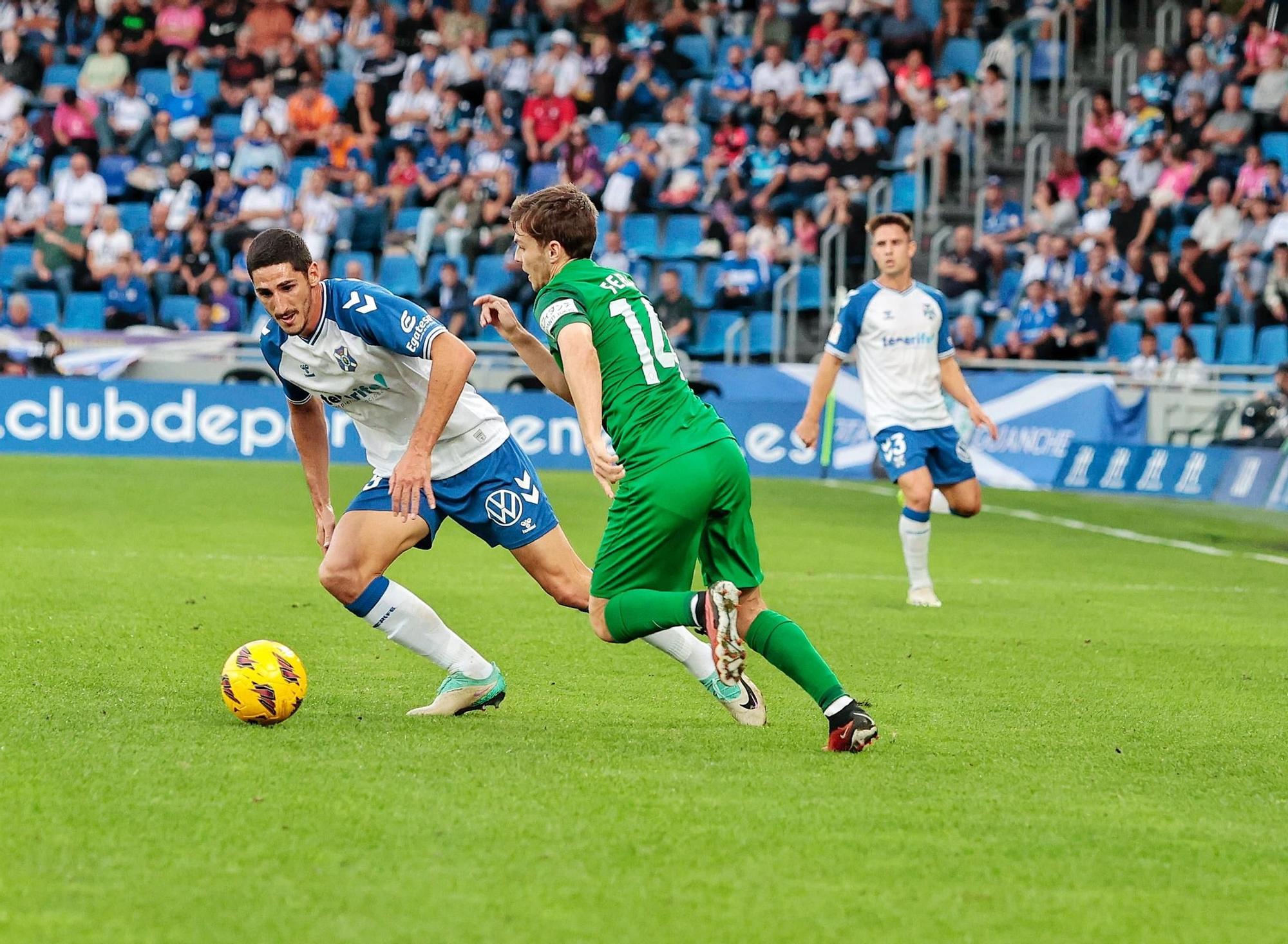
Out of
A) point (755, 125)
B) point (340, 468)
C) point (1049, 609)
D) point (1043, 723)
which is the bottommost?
point (340, 468)

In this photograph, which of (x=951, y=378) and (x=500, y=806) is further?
(x=951, y=378)

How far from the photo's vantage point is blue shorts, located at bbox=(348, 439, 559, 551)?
639cm

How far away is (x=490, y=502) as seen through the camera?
6.40 metres

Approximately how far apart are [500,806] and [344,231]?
2121 cm

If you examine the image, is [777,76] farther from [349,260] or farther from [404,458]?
[404,458]

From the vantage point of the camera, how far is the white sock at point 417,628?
20.5ft

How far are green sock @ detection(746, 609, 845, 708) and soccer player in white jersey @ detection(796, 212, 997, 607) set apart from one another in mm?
4755

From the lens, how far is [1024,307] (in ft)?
72.0

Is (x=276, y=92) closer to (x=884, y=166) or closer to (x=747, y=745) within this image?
(x=884, y=166)

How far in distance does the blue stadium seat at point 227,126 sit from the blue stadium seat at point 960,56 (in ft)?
36.5

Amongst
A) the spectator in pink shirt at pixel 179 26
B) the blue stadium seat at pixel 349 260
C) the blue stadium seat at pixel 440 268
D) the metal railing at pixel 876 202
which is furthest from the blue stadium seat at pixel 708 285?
the spectator in pink shirt at pixel 179 26

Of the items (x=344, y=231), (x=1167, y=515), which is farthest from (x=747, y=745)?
(x=344, y=231)

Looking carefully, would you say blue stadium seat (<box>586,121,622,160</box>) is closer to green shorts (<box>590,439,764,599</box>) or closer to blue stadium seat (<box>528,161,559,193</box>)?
blue stadium seat (<box>528,161,559,193</box>)

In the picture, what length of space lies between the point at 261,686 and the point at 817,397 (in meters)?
4.95
